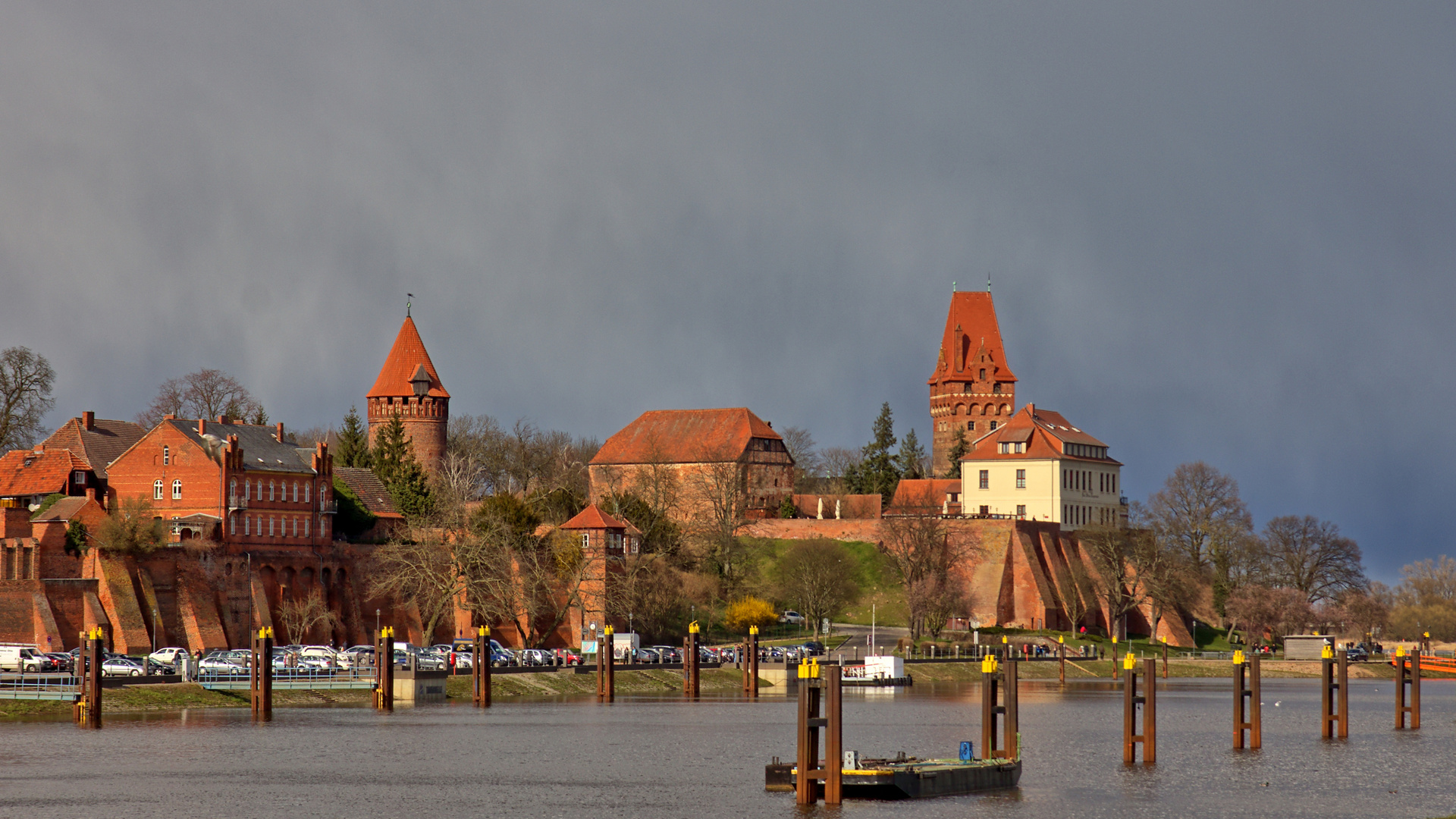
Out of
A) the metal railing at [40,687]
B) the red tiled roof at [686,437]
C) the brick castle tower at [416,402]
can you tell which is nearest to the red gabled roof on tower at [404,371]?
the brick castle tower at [416,402]

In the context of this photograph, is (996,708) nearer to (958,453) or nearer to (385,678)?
(385,678)

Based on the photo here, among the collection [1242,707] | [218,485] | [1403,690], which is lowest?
[1403,690]

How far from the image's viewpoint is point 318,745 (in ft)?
A: 173

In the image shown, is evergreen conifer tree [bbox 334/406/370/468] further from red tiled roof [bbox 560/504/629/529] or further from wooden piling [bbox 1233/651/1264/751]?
wooden piling [bbox 1233/651/1264/751]

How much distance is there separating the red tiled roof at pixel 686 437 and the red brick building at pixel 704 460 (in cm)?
5

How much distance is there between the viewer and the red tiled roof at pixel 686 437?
126375mm

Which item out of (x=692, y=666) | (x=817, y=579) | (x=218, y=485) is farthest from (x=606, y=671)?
(x=817, y=579)

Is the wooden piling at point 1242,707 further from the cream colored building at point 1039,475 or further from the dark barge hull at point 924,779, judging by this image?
the cream colored building at point 1039,475

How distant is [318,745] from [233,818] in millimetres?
13747

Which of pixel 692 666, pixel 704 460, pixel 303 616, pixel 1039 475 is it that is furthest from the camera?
pixel 704 460

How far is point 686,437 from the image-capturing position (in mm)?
129750

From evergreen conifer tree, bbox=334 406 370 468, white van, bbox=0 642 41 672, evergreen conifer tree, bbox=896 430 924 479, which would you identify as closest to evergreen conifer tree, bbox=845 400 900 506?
evergreen conifer tree, bbox=896 430 924 479

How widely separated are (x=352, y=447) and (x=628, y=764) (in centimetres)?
6862

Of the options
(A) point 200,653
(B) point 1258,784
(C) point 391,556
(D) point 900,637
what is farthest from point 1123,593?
(B) point 1258,784
